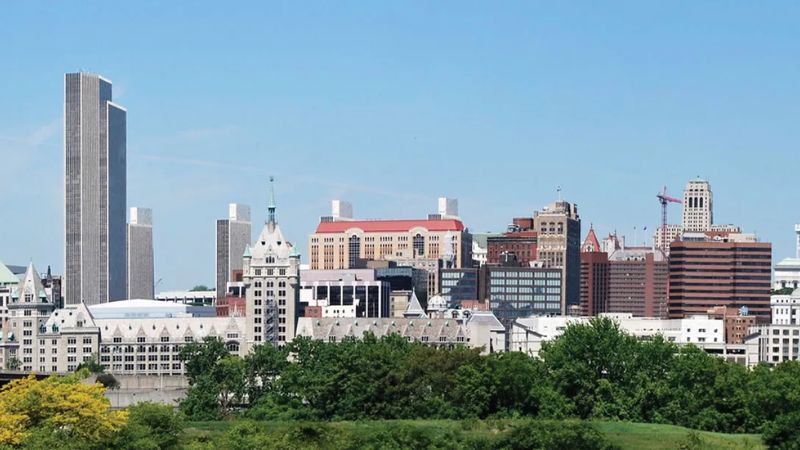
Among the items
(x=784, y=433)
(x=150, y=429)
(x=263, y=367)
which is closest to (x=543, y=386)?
(x=784, y=433)

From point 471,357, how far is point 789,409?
95.9ft

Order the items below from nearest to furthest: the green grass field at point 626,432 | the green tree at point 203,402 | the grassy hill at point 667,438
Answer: the grassy hill at point 667,438 → the green grass field at point 626,432 → the green tree at point 203,402

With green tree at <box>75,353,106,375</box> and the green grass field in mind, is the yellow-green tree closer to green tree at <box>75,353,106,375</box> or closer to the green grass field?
the green grass field

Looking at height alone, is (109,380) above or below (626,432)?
below

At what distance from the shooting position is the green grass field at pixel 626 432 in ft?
360

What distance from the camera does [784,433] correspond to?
111125 mm

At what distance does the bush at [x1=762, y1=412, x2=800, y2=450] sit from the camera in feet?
361

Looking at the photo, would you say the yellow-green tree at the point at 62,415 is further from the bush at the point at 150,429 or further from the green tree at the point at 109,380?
the green tree at the point at 109,380

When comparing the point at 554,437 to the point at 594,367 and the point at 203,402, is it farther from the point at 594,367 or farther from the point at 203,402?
the point at 203,402

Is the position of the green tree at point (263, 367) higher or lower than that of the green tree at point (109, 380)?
higher

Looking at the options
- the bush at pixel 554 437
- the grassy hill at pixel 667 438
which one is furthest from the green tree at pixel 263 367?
the bush at pixel 554 437

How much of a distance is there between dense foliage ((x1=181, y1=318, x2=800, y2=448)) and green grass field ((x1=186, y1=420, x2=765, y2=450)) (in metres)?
5.36

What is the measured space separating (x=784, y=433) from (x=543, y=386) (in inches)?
922

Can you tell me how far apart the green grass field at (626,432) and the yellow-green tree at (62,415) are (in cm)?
1078
